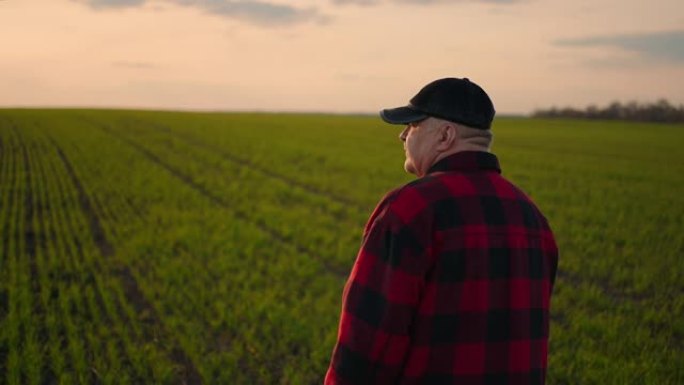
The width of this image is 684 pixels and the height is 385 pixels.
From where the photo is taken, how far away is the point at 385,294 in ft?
6.73

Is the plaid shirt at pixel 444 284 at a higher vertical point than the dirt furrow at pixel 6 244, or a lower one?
higher

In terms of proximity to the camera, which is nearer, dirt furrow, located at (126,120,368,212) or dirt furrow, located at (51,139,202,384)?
dirt furrow, located at (51,139,202,384)

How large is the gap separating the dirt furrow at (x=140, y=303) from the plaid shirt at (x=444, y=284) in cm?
405

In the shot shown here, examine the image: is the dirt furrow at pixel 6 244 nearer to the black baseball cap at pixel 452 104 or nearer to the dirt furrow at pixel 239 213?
the dirt furrow at pixel 239 213

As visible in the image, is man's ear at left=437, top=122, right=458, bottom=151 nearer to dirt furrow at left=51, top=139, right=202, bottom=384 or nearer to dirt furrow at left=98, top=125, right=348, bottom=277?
dirt furrow at left=51, top=139, right=202, bottom=384

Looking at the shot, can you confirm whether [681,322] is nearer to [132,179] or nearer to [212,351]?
[212,351]

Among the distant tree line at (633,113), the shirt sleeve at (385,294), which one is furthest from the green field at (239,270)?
the distant tree line at (633,113)

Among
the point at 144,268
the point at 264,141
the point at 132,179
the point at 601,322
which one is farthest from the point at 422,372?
the point at 264,141

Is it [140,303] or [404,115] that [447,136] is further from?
[140,303]

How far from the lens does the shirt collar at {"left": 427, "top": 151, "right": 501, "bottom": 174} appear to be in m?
2.19

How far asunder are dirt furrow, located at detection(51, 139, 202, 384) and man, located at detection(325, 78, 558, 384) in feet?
13.2

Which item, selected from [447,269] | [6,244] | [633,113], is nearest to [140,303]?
[6,244]

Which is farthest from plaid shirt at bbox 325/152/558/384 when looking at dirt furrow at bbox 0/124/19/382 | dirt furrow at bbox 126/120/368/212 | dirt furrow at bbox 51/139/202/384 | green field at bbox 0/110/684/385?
dirt furrow at bbox 126/120/368/212

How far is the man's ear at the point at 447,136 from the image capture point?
7.26ft
